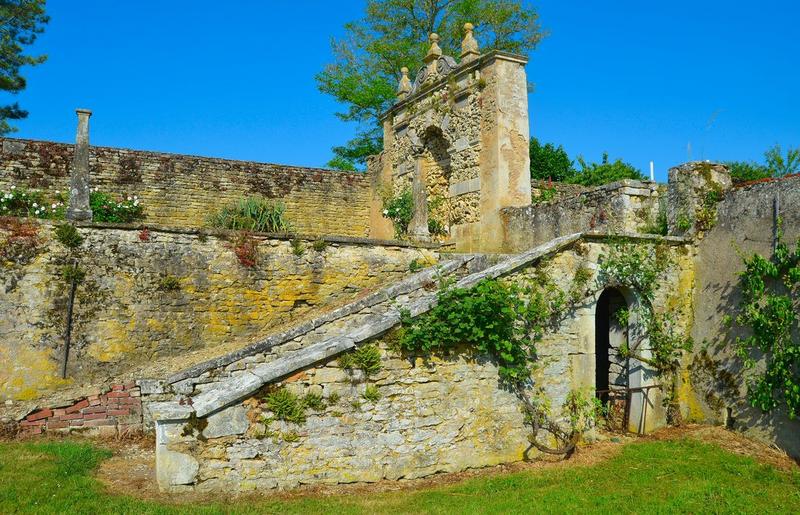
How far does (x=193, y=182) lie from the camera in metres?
15.3

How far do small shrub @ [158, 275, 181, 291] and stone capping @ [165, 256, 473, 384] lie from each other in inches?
74.3

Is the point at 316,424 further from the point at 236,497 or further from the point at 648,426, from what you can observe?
the point at 648,426

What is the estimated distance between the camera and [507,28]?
25.9 meters

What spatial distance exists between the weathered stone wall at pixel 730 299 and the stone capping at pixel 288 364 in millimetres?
2646

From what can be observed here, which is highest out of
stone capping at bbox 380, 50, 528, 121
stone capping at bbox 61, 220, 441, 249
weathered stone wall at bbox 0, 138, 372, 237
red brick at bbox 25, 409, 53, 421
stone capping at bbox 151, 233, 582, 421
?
stone capping at bbox 380, 50, 528, 121

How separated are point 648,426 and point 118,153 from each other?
12.5 metres

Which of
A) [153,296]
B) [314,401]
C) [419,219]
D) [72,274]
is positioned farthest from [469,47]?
[314,401]

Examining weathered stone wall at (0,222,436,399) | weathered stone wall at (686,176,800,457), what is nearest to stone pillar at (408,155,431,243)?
weathered stone wall at (0,222,436,399)

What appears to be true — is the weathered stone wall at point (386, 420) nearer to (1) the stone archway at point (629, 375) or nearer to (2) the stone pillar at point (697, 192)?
(1) the stone archway at point (629, 375)

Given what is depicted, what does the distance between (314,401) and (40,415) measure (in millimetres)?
4974

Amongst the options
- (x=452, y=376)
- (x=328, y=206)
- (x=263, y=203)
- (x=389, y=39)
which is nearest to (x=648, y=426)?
(x=452, y=376)

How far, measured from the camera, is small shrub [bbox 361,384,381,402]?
21.5 feet

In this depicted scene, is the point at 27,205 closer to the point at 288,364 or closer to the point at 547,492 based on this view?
the point at 288,364

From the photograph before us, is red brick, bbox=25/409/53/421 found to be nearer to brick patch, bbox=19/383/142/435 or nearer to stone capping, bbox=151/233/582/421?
brick patch, bbox=19/383/142/435
